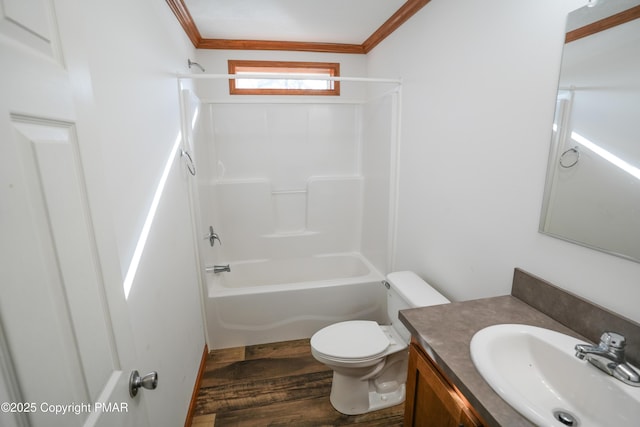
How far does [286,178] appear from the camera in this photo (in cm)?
297

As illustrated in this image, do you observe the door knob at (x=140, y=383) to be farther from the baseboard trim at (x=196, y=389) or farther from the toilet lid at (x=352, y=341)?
the baseboard trim at (x=196, y=389)

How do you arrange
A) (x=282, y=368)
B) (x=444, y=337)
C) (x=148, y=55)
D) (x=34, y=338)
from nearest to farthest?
1. (x=34, y=338)
2. (x=444, y=337)
3. (x=148, y=55)
4. (x=282, y=368)

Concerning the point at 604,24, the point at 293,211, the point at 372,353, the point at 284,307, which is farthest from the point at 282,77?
the point at 372,353

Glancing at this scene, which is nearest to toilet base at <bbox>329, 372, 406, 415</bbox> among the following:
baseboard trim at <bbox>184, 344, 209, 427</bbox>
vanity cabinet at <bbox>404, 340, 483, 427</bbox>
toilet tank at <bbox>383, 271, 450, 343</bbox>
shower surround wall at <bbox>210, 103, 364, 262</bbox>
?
toilet tank at <bbox>383, 271, 450, 343</bbox>

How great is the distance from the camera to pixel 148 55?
1.37 metres

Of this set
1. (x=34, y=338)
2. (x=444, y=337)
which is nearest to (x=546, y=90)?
(x=444, y=337)

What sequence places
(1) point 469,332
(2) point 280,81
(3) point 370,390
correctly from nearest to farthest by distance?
(1) point 469,332
(3) point 370,390
(2) point 280,81

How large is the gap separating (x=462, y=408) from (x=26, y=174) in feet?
3.74

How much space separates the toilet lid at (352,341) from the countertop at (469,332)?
60cm

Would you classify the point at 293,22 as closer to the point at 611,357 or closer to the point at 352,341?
the point at 352,341

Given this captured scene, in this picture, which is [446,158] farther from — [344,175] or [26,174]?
[26,174]

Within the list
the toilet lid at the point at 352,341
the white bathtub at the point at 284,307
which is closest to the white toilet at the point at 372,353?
the toilet lid at the point at 352,341

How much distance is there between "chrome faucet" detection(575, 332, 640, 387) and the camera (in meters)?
0.74

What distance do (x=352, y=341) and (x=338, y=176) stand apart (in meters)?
1.77
